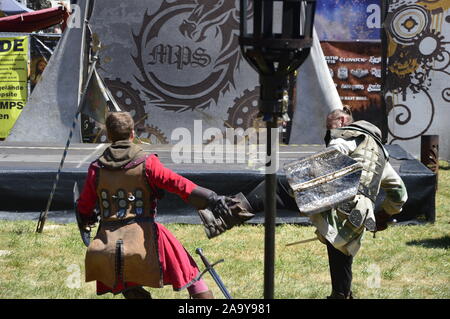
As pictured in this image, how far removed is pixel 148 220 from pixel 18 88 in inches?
407

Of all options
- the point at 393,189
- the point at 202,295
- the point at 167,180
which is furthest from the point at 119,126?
the point at 393,189

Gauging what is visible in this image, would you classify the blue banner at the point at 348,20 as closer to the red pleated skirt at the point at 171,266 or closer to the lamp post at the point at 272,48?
the red pleated skirt at the point at 171,266

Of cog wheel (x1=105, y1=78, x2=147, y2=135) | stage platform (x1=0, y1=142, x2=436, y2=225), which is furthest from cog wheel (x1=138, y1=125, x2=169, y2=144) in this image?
stage platform (x1=0, y1=142, x2=436, y2=225)

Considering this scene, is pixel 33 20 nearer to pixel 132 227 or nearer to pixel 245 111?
pixel 245 111

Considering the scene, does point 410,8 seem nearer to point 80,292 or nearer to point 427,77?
point 427,77

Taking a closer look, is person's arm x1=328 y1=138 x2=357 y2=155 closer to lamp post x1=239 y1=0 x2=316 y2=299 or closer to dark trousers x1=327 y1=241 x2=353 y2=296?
dark trousers x1=327 y1=241 x2=353 y2=296

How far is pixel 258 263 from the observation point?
681 centimetres

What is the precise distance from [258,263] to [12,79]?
8884mm

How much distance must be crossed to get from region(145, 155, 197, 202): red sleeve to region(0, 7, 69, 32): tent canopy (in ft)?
43.8

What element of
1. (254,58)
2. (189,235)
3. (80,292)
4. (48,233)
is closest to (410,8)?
(189,235)

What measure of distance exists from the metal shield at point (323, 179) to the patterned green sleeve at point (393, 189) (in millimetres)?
492

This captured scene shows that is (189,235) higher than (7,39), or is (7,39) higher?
(7,39)

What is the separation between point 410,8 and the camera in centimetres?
1283

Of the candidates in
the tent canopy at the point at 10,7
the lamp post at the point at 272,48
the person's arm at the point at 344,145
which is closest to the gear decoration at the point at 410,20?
the person's arm at the point at 344,145
